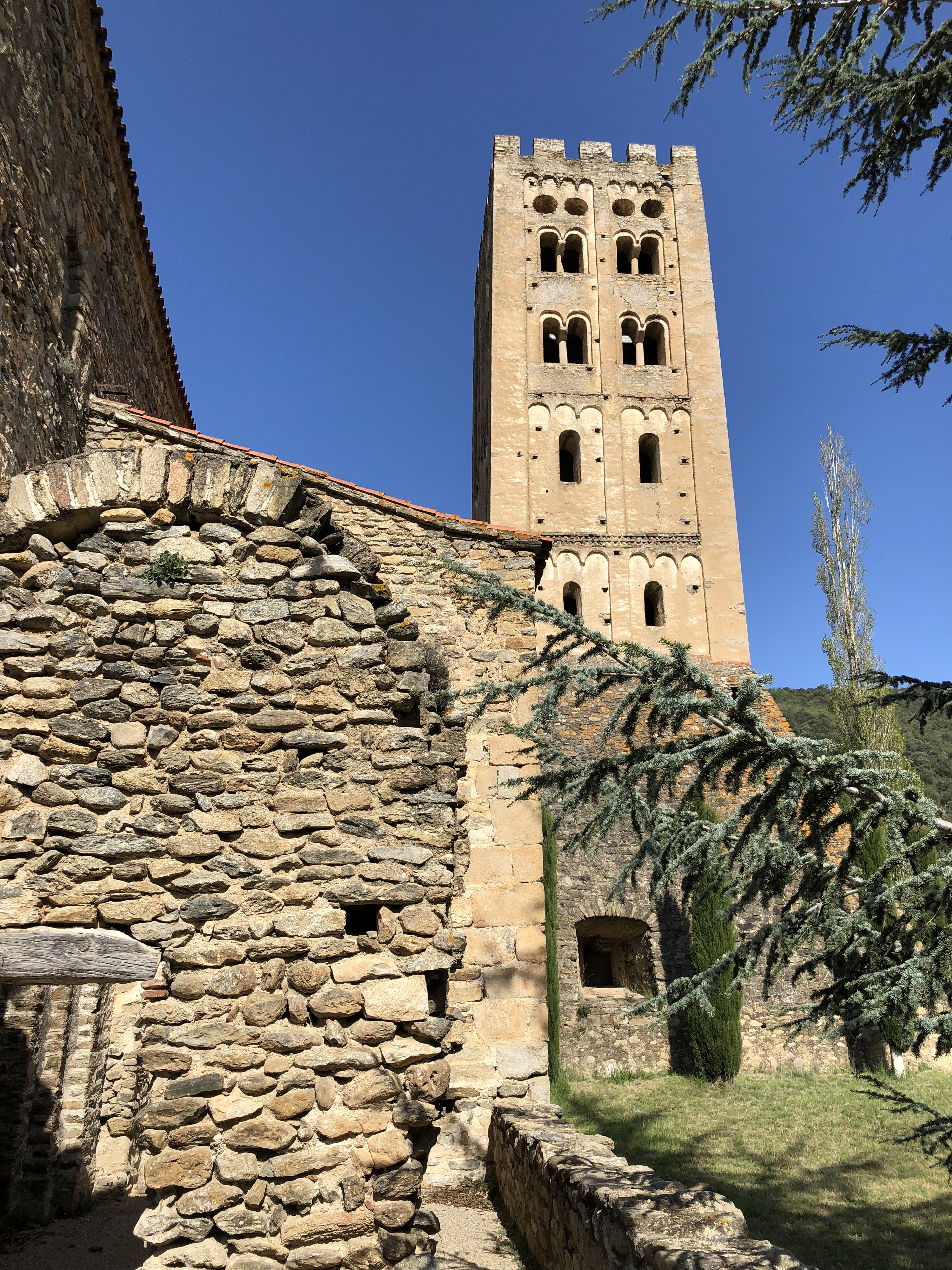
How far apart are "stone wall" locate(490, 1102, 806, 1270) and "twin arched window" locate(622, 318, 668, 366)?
24711 mm

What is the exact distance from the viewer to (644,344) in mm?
27812

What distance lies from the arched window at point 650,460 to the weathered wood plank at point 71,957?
2389cm

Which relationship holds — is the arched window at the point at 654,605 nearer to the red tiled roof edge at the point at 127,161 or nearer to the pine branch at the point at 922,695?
the red tiled roof edge at the point at 127,161

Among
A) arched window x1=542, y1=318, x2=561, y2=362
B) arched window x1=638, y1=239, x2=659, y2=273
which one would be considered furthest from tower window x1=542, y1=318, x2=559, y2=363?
arched window x1=638, y1=239, x2=659, y2=273

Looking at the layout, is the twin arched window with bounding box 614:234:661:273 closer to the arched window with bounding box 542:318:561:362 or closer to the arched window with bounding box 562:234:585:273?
the arched window with bounding box 562:234:585:273

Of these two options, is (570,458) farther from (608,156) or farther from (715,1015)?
(715,1015)

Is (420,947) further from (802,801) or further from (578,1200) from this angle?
(802,801)

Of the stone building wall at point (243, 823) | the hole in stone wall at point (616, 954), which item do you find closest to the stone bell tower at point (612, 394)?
the hole in stone wall at point (616, 954)

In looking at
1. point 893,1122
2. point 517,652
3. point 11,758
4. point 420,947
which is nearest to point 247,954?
point 420,947

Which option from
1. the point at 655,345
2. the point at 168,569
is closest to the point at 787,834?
the point at 168,569

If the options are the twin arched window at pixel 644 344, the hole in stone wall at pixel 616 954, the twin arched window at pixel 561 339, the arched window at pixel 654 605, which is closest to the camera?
the hole in stone wall at pixel 616 954

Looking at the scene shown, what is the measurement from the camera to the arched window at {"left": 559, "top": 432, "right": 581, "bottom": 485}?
25.6 metres

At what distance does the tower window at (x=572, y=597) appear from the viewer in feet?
79.3

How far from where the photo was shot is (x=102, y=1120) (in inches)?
382
